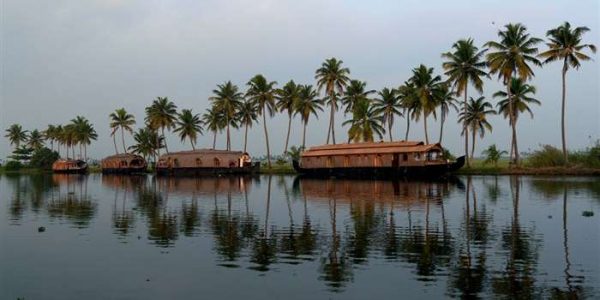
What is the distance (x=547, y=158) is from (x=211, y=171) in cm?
3961

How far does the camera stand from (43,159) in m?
107

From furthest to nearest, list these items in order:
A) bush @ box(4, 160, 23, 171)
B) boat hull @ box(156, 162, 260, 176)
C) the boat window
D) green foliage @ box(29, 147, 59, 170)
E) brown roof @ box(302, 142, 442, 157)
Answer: bush @ box(4, 160, 23, 171), green foliage @ box(29, 147, 59, 170), boat hull @ box(156, 162, 260, 176), the boat window, brown roof @ box(302, 142, 442, 157)

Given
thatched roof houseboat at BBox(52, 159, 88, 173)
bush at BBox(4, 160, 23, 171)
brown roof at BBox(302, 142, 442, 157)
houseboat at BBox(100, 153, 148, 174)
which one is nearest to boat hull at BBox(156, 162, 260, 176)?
brown roof at BBox(302, 142, 442, 157)

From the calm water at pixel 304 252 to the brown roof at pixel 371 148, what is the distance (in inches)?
1048

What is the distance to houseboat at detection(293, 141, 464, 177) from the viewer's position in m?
50.0

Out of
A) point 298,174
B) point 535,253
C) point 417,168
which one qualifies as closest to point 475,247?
point 535,253

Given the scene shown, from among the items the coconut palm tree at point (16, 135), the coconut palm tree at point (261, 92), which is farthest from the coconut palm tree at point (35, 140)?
the coconut palm tree at point (261, 92)

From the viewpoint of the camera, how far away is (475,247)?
14.0 m

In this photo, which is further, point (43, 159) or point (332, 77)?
point (43, 159)

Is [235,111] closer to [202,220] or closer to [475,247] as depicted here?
[202,220]

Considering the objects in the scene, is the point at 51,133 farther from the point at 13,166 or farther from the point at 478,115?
the point at 478,115

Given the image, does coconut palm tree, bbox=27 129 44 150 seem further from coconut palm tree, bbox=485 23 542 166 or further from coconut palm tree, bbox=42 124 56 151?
coconut palm tree, bbox=485 23 542 166

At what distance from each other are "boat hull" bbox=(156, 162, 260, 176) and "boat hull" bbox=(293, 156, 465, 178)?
10.6 meters

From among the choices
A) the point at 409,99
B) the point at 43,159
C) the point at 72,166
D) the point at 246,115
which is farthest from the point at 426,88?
the point at 43,159
